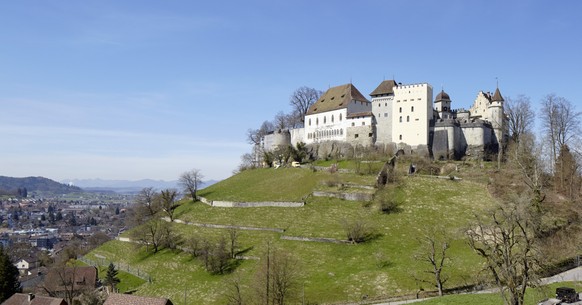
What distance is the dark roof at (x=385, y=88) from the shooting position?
3573 inches

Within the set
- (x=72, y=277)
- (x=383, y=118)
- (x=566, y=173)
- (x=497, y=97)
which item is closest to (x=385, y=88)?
(x=383, y=118)

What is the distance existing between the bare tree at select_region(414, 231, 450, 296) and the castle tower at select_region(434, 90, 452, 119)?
39910 millimetres

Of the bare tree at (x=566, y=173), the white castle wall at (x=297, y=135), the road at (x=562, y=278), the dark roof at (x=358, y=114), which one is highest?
the dark roof at (x=358, y=114)

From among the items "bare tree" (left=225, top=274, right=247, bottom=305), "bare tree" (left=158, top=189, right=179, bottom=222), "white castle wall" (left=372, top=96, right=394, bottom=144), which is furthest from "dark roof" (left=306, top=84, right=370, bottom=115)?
"bare tree" (left=225, top=274, right=247, bottom=305)

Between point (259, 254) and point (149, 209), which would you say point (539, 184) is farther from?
point (149, 209)

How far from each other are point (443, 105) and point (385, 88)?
11650 mm

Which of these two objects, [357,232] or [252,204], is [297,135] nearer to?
[252,204]

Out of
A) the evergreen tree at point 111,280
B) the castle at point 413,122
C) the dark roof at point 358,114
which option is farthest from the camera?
the dark roof at point 358,114

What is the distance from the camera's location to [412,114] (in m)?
86.2

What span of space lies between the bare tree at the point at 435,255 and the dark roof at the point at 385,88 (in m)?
38.5

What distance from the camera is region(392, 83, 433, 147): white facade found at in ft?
279

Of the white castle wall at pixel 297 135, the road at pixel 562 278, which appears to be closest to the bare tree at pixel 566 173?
the road at pixel 562 278

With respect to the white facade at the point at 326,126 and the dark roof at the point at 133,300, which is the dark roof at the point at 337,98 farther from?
the dark roof at the point at 133,300

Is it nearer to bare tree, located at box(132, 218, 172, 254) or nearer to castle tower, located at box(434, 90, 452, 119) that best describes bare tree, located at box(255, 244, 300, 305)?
bare tree, located at box(132, 218, 172, 254)
